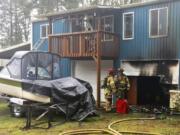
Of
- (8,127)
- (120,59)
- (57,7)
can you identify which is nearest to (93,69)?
(120,59)

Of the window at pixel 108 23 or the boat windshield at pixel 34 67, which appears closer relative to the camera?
the boat windshield at pixel 34 67

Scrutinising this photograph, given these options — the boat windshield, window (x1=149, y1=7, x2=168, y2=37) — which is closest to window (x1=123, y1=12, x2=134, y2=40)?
window (x1=149, y1=7, x2=168, y2=37)

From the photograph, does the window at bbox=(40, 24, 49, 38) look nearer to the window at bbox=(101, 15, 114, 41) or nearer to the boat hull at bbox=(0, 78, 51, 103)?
the window at bbox=(101, 15, 114, 41)

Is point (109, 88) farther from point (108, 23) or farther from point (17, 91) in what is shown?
point (108, 23)

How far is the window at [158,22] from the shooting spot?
17625 millimetres

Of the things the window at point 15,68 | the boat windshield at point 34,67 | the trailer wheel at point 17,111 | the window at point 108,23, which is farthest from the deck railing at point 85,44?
the trailer wheel at point 17,111

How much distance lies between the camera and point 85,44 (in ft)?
61.5

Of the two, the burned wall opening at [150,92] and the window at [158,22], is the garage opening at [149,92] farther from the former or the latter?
the window at [158,22]

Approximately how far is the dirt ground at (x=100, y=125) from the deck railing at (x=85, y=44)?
4189 millimetres

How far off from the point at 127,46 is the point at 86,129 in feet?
26.3

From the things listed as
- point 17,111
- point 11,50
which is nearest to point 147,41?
point 17,111

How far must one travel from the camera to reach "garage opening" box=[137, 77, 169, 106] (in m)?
18.9

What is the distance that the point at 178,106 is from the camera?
15.9m

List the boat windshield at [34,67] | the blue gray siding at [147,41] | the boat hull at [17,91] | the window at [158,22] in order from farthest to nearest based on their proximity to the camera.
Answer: the window at [158,22]
the blue gray siding at [147,41]
the boat windshield at [34,67]
the boat hull at [17,91]
